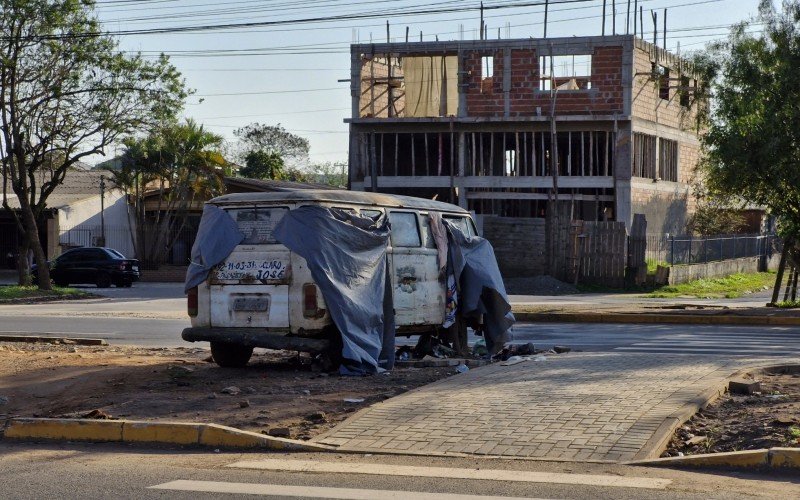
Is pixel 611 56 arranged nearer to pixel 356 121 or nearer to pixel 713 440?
pixel 356 121

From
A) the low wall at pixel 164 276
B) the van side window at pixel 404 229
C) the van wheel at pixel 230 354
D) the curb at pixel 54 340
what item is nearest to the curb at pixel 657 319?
the curb at pixel 54 340

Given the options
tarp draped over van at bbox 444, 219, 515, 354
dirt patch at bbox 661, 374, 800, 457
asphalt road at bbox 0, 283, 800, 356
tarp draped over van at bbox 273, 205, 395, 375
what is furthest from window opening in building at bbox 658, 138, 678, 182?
dirt patch at bbox 661, 374, 800, 457

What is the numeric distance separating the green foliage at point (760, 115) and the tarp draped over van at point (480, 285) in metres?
10.9

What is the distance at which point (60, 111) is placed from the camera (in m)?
32.1

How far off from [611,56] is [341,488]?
123ft

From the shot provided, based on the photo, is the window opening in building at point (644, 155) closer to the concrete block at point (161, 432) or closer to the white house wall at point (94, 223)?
the white house wall at point (94, 223)

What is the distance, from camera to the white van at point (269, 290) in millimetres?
11914

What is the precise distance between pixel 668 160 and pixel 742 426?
40.4 meters

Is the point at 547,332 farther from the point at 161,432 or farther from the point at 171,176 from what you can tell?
the point at 171,176

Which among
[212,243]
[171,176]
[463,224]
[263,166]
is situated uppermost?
[263,166]

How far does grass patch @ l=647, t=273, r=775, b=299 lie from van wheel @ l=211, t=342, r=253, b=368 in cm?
2086

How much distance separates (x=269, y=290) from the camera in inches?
474

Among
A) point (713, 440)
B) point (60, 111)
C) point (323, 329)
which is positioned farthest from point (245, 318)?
point (60, 111)

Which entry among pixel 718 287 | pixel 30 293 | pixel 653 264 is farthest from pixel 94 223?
pixel 718 287
